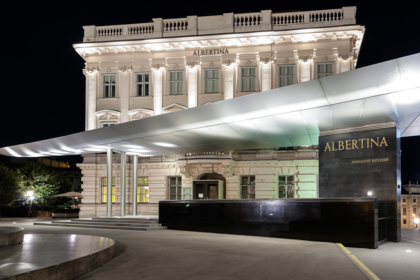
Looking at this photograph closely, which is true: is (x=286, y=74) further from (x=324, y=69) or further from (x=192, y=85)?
(x=192, y=85)

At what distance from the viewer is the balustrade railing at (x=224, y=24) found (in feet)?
102

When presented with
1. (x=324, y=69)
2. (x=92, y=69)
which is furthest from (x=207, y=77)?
(x=92, y=69)

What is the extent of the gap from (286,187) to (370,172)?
15.5m

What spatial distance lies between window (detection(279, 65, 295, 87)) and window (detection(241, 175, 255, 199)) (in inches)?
293

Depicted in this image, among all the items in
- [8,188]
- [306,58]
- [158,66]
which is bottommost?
[8,188]

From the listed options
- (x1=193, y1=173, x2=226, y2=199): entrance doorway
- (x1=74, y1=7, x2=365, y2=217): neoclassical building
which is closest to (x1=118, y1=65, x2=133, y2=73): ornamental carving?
(x1=74, y1=7, x2=365, y2=217): neoclassical building

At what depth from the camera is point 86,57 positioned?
33.8 metres

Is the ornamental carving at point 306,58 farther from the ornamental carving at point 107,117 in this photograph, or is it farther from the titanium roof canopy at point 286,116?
the ornamental carving at point 107,117

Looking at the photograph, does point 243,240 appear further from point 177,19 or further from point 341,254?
point 177,19

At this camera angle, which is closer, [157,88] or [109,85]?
[157,88]

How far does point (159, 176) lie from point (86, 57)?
37.5 feet

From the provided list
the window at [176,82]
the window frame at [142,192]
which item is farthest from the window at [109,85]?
the window frame at [142,192]

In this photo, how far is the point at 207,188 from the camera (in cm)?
3128

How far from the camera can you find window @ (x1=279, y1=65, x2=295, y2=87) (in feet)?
102
